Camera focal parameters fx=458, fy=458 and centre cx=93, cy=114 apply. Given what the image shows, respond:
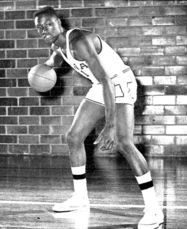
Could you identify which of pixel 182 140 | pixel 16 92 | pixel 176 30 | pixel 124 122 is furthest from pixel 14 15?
pixel 124 122

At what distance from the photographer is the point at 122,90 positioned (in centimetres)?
310

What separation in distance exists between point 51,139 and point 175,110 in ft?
5.87

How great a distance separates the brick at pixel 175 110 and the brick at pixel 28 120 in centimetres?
183

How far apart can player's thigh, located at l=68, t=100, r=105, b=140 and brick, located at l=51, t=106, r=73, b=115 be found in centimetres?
320

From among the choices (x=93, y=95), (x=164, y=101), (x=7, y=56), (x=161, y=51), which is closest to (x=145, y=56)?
(x=161, y=51)

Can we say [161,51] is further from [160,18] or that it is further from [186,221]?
[186,221]

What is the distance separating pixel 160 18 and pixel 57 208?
379 centimetres

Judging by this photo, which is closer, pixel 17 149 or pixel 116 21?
pixel 116 21

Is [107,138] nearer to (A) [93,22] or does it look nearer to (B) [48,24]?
(B) [48,24]

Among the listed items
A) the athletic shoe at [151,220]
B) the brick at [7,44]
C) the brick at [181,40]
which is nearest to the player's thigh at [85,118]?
the athletic shoe at [151,220]

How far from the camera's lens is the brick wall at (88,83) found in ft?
20.6

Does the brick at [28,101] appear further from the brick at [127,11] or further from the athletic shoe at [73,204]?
the athletic shoe at [73,204]

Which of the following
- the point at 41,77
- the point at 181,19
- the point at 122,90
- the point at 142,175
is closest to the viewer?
the point at 142,175

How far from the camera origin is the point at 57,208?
129 inches
